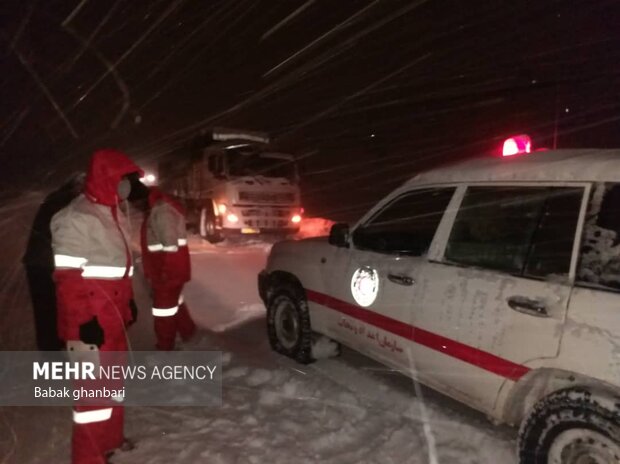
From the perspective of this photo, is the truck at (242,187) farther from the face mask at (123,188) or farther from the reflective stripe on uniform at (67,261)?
the reflective stripe on uniform at (67,261)

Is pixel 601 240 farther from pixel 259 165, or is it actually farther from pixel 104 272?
pixel 259 165

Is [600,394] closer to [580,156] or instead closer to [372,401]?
[580,156]

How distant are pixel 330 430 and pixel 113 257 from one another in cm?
189

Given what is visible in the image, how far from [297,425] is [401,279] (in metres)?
1.28

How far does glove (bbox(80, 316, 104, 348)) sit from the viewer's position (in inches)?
120

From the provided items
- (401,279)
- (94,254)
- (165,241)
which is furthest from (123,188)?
(401,279)

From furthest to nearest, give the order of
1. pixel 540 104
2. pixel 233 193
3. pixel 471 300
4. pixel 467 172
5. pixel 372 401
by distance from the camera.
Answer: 1. pixel 540 104
2. pixel 233 193
3. pixel 372 401
4. pixel 467 172
5. pixel 471 300

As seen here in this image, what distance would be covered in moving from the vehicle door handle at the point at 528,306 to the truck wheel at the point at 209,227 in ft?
37.6

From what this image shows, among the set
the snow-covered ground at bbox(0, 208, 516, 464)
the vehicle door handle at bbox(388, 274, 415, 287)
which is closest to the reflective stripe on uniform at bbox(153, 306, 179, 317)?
the snow-covered ground at bbox(0, 208, 516, 464)

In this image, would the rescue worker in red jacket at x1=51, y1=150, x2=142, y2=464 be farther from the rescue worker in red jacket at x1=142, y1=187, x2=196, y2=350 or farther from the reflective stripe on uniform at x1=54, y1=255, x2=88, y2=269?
the rescue worker in red jacket at x1=142, y1=187, x2=196, y2=350

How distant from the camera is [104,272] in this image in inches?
128

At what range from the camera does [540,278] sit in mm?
2912

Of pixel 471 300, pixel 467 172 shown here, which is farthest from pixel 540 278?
pixel 467 172

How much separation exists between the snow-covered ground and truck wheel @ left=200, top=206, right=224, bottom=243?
8892 millimetres
